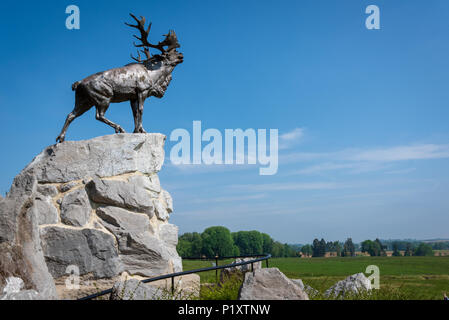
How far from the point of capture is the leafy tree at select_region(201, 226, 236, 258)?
41125mm

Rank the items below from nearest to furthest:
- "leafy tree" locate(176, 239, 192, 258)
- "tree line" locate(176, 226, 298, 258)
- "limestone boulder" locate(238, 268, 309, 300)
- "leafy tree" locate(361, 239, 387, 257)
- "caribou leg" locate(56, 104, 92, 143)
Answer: "limestone boulder" locate(238, 268, 309, 300) → "caribou leg" locate(56, 104, 92, 143) → "leafy tree" locate(176, 239, 192, 258) → "tree line" locate(176, 226, 298, 258) → "leafy tree" locate(361, 239, 387, 257)

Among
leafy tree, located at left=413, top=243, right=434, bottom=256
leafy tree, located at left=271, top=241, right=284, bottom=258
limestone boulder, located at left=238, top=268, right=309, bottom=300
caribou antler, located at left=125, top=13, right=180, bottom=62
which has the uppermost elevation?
caribou antler, located at left=125, top=13, right=180, bottom=62

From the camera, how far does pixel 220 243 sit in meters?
42.0

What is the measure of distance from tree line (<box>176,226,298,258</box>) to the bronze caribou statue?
95.6 ft

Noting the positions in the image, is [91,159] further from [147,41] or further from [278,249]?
[278,249]

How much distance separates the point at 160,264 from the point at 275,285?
3.29 meters

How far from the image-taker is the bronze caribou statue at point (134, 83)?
28.1 feet

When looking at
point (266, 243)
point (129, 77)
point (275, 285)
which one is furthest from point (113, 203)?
point (266, 243)

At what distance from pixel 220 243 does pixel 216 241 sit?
1.73ft

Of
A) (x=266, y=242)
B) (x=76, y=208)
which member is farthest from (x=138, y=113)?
(x=266, y=242)

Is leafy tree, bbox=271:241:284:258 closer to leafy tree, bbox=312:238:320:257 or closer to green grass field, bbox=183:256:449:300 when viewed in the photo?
leafy tree, bbox=312:238:320:257

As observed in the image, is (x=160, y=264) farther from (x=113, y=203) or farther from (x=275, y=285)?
(x=275, y=285)

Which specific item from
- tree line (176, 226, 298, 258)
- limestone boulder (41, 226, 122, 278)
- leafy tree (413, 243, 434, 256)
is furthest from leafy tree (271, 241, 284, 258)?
limestone boulder (41, 226, 122, 278)

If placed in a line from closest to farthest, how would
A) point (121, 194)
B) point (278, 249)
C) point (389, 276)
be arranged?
point (121, 194) → point (389, 276) → point (278, 249)
